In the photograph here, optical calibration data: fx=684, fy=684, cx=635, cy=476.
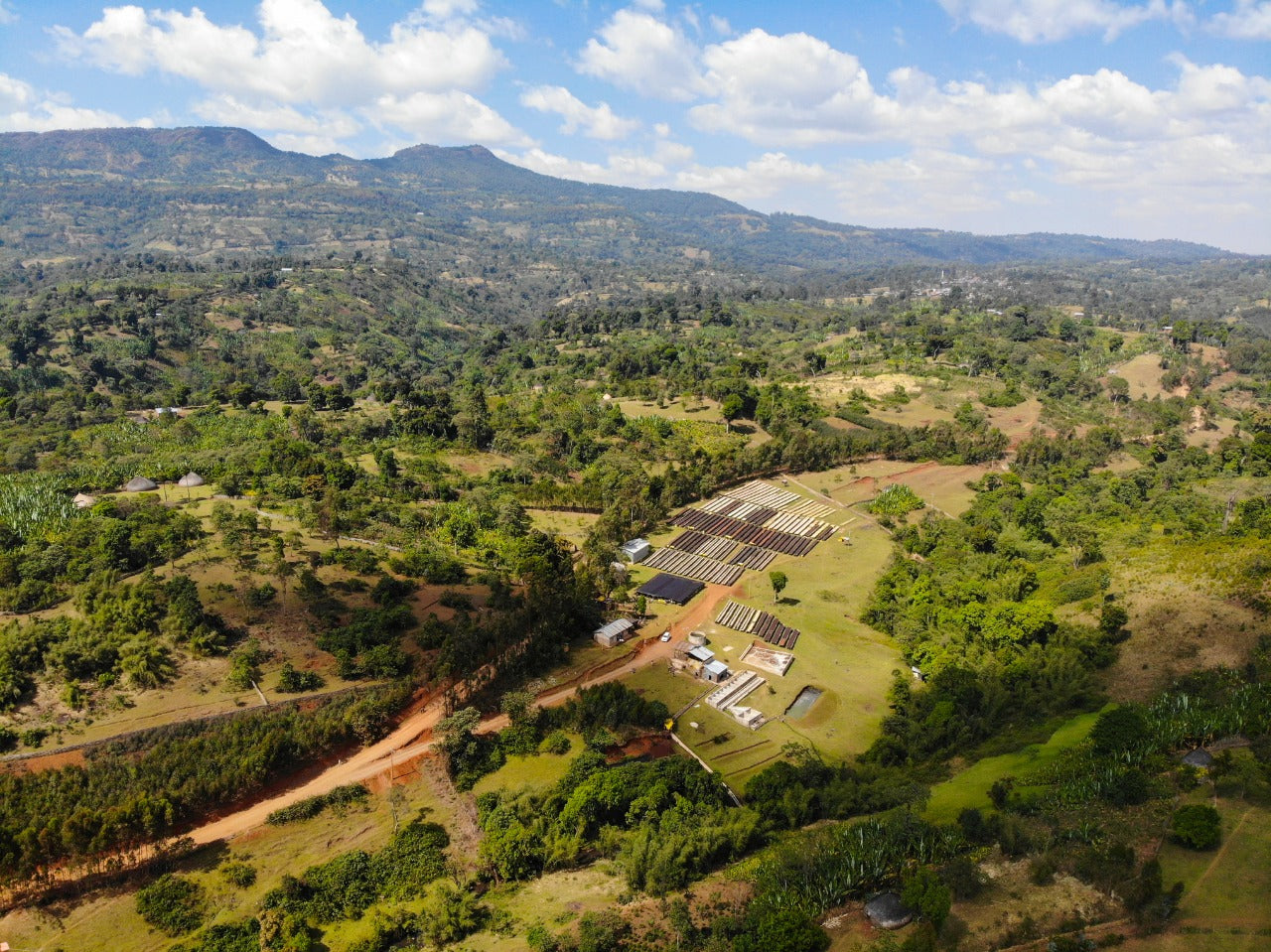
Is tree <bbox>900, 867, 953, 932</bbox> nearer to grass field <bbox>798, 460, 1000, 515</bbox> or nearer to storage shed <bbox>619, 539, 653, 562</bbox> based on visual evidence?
storage shed <bbox>619, 539, 653, 562</bbox>

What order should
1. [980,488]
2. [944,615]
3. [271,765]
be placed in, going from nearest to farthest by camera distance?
[271,765]
[944,615]
[980,488]

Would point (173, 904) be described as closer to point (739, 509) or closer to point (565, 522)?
→ point (565, 522)

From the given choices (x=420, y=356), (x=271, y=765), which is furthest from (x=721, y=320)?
(x=271, y=765)

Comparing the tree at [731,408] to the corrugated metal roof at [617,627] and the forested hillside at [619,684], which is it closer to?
the forested hillside at [619,684]

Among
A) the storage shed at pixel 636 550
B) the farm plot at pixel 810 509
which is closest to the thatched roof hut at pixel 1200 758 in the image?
the storage shed at pixel 636 550

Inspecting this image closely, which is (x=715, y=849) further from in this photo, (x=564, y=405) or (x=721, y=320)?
(x=721, y=320)

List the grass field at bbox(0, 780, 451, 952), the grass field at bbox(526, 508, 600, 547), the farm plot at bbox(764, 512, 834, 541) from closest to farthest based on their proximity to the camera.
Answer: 1. the grass field at bbox(0, 780, 451, 952)
2. the grass field at bbox(526, 508, 600, 547)
3. the farm plot at bbox(764, 512, 834, 541)

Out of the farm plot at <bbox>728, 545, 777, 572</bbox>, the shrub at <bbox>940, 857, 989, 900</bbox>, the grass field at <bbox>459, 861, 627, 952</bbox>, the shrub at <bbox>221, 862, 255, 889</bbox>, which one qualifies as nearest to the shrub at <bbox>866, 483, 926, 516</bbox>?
the farm plot at <bbox>728, 545, 777, 572</bbox>
